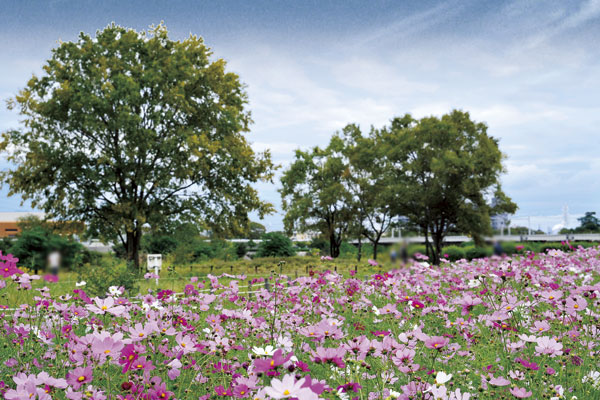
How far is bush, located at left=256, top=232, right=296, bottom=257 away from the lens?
2753cm

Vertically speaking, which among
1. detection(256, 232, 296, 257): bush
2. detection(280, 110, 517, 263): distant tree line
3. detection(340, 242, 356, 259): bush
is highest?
detection(280, 110, 517, 263): distant tree line

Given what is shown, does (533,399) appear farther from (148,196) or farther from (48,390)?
(148,196)

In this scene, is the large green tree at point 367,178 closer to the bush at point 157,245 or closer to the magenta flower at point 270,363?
the bush at point 157,245

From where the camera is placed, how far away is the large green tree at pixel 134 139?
18203 mm

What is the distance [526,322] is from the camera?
4266mm

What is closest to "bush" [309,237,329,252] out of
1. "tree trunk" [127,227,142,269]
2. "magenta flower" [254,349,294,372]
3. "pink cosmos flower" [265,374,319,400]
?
"tree trunk" [127,227,142,269]

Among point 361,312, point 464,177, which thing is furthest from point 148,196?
point 361,312

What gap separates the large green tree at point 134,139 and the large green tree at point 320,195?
9.48 metres

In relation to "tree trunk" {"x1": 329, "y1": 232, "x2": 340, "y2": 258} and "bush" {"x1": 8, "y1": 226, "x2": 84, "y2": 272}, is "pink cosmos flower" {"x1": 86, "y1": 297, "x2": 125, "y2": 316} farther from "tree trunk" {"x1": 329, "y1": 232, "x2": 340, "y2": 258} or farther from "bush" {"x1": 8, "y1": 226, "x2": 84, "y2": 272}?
"tree trunk" {"x1": 329, "y1": 232, "x2": 340, "y2": 258}

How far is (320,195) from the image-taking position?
29.8 m

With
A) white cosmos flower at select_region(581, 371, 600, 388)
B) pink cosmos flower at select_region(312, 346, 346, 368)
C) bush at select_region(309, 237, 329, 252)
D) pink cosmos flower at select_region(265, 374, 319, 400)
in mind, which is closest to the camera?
pink cosmos flower at select_region(265, 374, 319, 400)

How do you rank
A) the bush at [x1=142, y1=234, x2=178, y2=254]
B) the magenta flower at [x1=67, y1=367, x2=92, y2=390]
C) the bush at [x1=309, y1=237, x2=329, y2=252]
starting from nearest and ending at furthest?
the magenta flower at [x1=67, y1=367, x2=92, y2=390] < the bush at [x1=142, y1=234, x2=178, y2=254] < the bush at [x1=309, y1=237, x2=329, y2=252]

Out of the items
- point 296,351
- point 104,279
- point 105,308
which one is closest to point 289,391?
point 105,308

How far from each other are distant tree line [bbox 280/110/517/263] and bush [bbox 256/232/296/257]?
2.87 m
